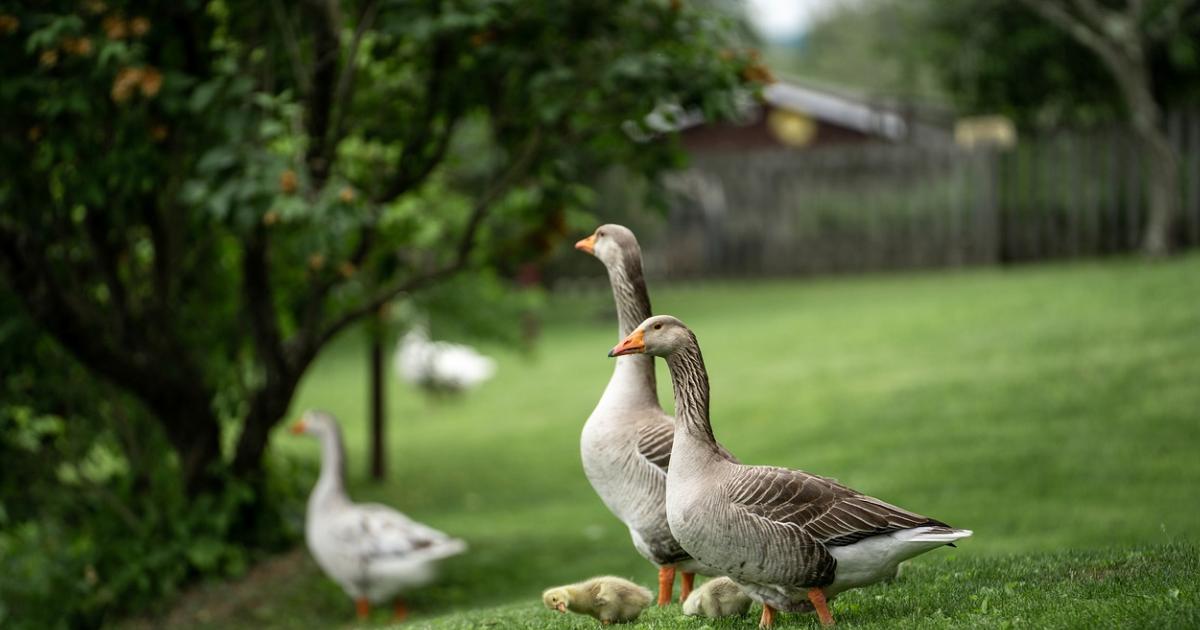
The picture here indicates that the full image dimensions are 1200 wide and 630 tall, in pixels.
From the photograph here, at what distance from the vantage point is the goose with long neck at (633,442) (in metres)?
7.19

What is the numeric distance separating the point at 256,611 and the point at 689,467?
6902 millimetres

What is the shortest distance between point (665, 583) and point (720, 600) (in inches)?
30.5

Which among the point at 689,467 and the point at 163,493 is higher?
the point at 689,467

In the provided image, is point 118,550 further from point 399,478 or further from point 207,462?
point 399,478

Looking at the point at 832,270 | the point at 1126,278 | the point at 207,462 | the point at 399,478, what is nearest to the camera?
the point at 207,462

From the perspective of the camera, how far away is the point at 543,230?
45.3ft

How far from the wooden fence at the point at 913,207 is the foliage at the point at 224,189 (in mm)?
10699

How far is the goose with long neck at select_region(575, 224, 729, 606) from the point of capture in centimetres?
719

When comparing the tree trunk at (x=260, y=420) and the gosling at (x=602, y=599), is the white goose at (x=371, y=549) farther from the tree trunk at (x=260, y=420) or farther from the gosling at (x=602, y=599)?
the gosling at (x=602, y=599)

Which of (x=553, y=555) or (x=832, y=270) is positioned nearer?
(x=553, y=555)

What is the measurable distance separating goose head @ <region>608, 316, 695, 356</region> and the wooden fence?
658 inches

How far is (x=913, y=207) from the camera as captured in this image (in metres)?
28.8

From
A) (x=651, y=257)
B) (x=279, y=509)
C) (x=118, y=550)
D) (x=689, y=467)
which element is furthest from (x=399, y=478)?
(x=651, y=257)

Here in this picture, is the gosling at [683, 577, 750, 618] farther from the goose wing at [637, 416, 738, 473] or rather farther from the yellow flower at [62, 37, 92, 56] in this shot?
the yellow flower at [62, 37, 92, 56]
